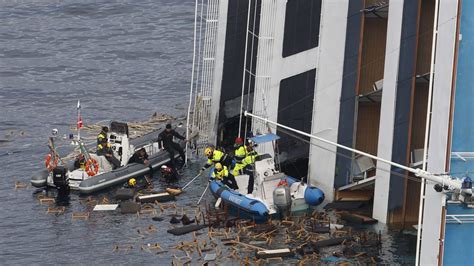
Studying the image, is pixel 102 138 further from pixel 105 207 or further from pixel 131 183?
pixel 105 207

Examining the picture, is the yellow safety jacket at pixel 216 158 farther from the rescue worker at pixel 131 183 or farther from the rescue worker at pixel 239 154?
the rescue worker at pixel 131 183

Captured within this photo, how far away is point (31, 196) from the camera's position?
54.8m

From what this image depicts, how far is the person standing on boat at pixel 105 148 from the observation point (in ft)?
184

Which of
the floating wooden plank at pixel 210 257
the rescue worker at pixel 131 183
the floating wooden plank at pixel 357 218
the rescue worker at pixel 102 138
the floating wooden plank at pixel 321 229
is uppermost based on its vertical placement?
the rescue worker at pixel 102 138

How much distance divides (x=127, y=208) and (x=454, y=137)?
23210 millimetres

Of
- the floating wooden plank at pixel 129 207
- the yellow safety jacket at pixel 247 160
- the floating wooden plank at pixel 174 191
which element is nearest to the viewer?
the yellow safety jacket at pixel 247 160

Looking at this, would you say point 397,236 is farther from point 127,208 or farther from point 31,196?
point 31,196

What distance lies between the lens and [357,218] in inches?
1964

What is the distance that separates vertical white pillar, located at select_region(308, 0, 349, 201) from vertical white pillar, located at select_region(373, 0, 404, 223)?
3.11 meters

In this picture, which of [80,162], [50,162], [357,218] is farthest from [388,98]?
[50,162]

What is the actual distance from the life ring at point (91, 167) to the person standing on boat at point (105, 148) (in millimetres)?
593

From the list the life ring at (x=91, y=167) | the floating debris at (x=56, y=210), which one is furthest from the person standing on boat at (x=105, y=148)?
the floating debris at (x=56, y=210)

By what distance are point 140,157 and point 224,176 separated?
595cm

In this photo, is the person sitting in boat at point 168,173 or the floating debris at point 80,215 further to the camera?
the person sitting in boat at point 168,173
